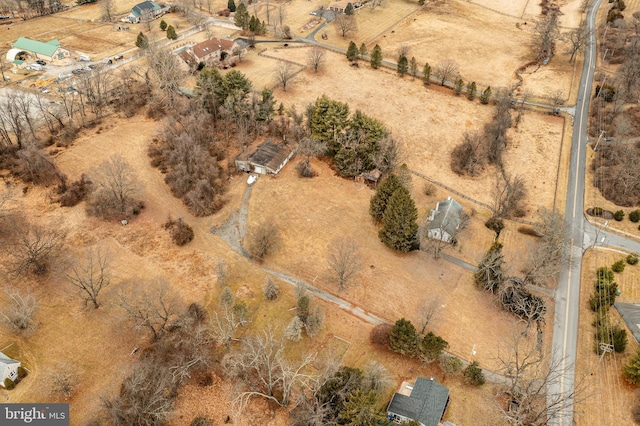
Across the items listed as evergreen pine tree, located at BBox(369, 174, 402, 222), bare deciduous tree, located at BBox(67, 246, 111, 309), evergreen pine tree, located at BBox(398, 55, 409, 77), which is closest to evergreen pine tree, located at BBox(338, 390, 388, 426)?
evergreen pine tree, located at BBox(369, 174, 402, 222)

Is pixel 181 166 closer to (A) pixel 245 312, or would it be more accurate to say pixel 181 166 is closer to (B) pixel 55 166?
(B) pixel 55 166

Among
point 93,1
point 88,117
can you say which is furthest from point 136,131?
point 93,1

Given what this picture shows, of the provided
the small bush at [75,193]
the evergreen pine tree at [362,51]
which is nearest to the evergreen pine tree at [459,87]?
the evergreen pine tree at [362,51]

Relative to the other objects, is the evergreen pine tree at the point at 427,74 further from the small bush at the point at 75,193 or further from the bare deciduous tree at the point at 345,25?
the small bush at the point at 75,193

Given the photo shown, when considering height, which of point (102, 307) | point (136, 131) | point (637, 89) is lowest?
point (102, 307)

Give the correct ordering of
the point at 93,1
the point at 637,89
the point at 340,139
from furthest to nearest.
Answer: the point at 93,1 < the point at 637,89 < the point at 340,139
